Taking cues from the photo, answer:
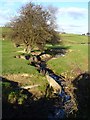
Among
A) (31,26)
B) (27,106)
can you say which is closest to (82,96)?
(27,106)

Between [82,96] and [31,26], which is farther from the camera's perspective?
[31,26]

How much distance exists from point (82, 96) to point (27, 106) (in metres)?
5.29

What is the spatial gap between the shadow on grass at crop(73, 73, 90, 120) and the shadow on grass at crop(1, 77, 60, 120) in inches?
70.4

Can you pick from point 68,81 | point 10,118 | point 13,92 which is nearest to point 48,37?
point 68,81

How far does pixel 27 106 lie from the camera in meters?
19.0

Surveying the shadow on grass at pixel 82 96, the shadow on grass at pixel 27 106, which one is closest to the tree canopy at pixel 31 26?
the shadow on grass at pixel 82 96

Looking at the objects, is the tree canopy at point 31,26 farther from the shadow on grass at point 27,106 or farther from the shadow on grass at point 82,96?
the shadow on grass at point 27,106

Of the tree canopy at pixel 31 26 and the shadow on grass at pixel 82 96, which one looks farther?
the tree canopy at pixel 31 26

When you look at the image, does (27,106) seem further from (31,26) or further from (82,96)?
(31,26)

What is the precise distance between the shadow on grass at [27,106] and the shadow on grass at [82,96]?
179 cm

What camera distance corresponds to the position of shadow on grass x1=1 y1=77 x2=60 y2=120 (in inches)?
683

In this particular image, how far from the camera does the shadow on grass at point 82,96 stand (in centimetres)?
1817


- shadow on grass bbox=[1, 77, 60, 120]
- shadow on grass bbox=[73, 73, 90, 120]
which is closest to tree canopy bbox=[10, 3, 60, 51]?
shadow on grass bbox=[73, 73, 90, 120]

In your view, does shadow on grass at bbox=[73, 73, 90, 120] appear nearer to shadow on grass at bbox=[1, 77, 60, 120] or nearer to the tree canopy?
shadow on grass at bbox=[1, 77, 60, 120]
